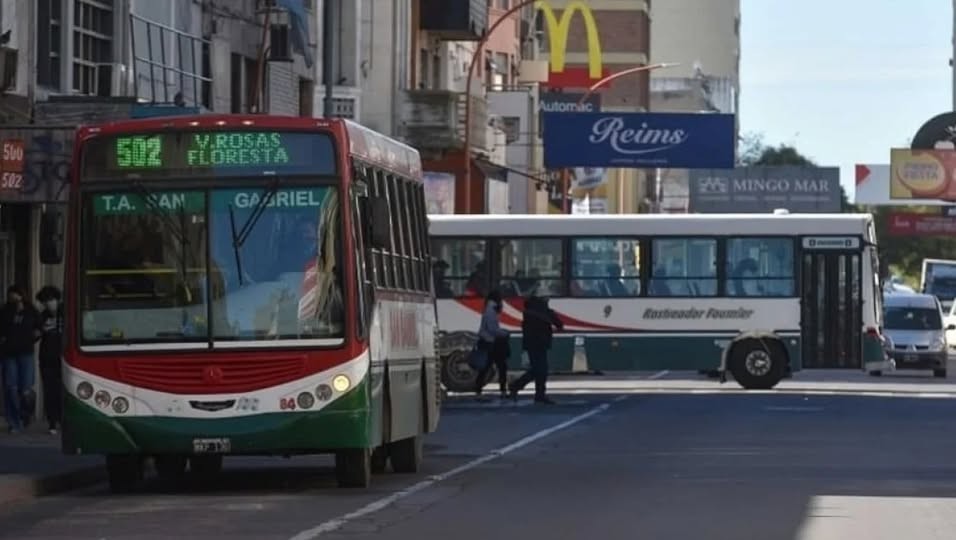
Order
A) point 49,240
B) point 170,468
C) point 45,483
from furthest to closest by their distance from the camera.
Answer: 1. point 170,468
2. point 45,483
3. point 49,240

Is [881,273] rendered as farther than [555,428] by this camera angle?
Yes

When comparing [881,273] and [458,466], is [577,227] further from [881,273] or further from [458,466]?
[458,466]

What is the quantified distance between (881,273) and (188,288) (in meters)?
27.1

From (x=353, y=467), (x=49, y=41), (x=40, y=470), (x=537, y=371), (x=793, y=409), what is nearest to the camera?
(x=353, y=467)

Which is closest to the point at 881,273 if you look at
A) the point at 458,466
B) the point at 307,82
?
the point at 307,82

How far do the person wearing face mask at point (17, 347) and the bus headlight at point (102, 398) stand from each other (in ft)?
29.2

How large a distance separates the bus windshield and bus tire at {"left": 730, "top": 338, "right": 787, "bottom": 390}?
25021 millimetres

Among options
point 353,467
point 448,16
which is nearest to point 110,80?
point 353,467

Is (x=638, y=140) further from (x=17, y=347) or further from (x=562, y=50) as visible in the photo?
(x=17, y=347)

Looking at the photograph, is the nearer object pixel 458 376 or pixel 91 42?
pixel 91 42

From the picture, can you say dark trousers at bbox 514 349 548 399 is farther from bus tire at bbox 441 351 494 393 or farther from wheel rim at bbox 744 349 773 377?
wheel rim at bbox 744 349 773 377

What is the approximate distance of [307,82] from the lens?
50.9m

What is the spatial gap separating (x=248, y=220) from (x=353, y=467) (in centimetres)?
223

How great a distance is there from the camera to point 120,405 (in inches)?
787
